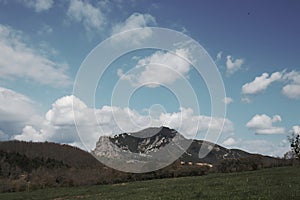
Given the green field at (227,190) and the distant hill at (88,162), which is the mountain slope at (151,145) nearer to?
the distant hill at (88,162)

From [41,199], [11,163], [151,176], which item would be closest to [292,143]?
[151,176]

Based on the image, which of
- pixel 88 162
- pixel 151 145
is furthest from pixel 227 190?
pixel 88 162

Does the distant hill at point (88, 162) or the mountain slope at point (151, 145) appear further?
the mountain slope at point (151, 145)

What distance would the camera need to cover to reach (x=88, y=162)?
576ft

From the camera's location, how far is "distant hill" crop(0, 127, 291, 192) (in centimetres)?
Answer: 8831

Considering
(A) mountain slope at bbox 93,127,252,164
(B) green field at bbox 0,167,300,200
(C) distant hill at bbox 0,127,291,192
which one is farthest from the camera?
(A) mountain slope at bbox 93,127,252,164

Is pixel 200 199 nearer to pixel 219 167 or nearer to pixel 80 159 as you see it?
pixel 219 167

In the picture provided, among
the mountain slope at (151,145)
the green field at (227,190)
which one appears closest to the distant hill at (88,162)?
the mountain slope at (151,145)

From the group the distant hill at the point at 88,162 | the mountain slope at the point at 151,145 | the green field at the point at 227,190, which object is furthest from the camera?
the mountain slope at the point at 151,145

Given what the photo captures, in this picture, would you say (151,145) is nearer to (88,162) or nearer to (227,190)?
(88,162)

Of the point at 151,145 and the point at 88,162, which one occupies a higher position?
the point at 151,145

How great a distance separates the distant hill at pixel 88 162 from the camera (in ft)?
290

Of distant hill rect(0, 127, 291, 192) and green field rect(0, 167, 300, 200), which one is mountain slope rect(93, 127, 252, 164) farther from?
green field rect(0, 167, 300, 200)

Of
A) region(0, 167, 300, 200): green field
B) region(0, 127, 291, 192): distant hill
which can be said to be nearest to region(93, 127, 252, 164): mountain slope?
region(0, 127, 291, 192): distant hill
